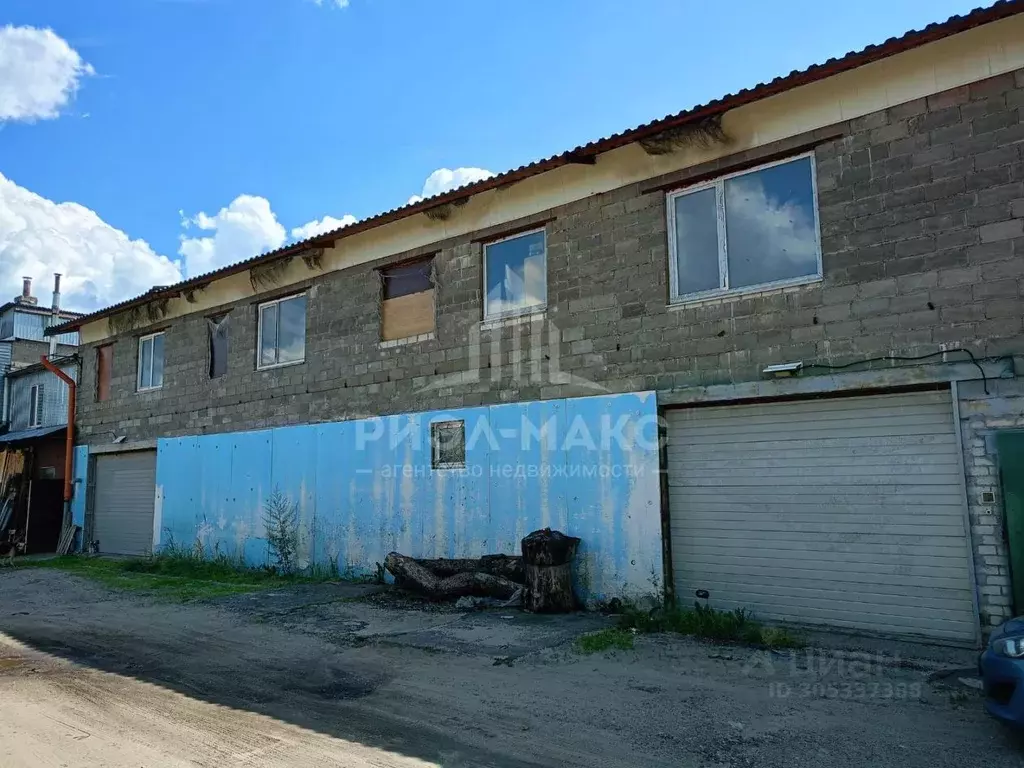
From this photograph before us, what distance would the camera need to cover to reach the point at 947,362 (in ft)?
22.6

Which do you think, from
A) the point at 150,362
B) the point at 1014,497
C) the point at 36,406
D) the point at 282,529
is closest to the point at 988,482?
the point at 1014,497

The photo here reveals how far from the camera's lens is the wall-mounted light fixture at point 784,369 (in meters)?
7.68

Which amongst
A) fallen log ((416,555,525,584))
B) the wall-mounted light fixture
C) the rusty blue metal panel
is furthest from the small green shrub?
the wall-mounted light fixture

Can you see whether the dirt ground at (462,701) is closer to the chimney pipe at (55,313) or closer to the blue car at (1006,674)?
the blue car at (1006,674)

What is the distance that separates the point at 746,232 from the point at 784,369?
1.69 metres

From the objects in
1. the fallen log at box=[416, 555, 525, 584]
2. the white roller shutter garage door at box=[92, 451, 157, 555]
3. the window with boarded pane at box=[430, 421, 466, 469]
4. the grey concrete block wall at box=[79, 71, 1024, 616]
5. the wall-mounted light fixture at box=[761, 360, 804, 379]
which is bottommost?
the fallen log at box=[416, 555, 525, 584]

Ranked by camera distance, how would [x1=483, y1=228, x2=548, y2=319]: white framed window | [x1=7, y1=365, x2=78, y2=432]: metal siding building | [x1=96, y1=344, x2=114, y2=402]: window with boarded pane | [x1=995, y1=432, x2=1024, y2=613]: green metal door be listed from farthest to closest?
[x1=7, y1=365, x2=78, y2=432]: metal siding building < [x1=96, y1=344, x2=114, y2=402]: window with boarded pane < [x1=483, y1=228, x2=548, y2=319]: white framed window < [x1=995, y1=432, x2=1024, y2=613]: green metal door

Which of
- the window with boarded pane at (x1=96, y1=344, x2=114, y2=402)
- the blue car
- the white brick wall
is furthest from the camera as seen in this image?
the window with boarded pane at (x1=96, y1=344, x2=114, y2=402)

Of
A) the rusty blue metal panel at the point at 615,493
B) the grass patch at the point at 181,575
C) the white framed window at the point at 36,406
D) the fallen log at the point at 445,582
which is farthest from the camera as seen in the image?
the white framed window at the point at 36,406

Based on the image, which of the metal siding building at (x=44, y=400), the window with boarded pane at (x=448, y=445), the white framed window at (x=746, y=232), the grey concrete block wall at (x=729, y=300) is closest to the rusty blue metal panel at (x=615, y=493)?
the grey concrete block wall at (x=729, y=300)

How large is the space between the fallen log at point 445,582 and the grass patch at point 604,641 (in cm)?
193

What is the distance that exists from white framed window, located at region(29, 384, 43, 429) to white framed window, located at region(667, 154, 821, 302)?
831 inches

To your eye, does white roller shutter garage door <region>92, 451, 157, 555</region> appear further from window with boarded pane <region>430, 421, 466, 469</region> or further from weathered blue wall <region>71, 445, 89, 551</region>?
window with boarded pane <region>430, 421, 466, 469</region>

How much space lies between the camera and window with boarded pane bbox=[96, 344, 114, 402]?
17562mm
